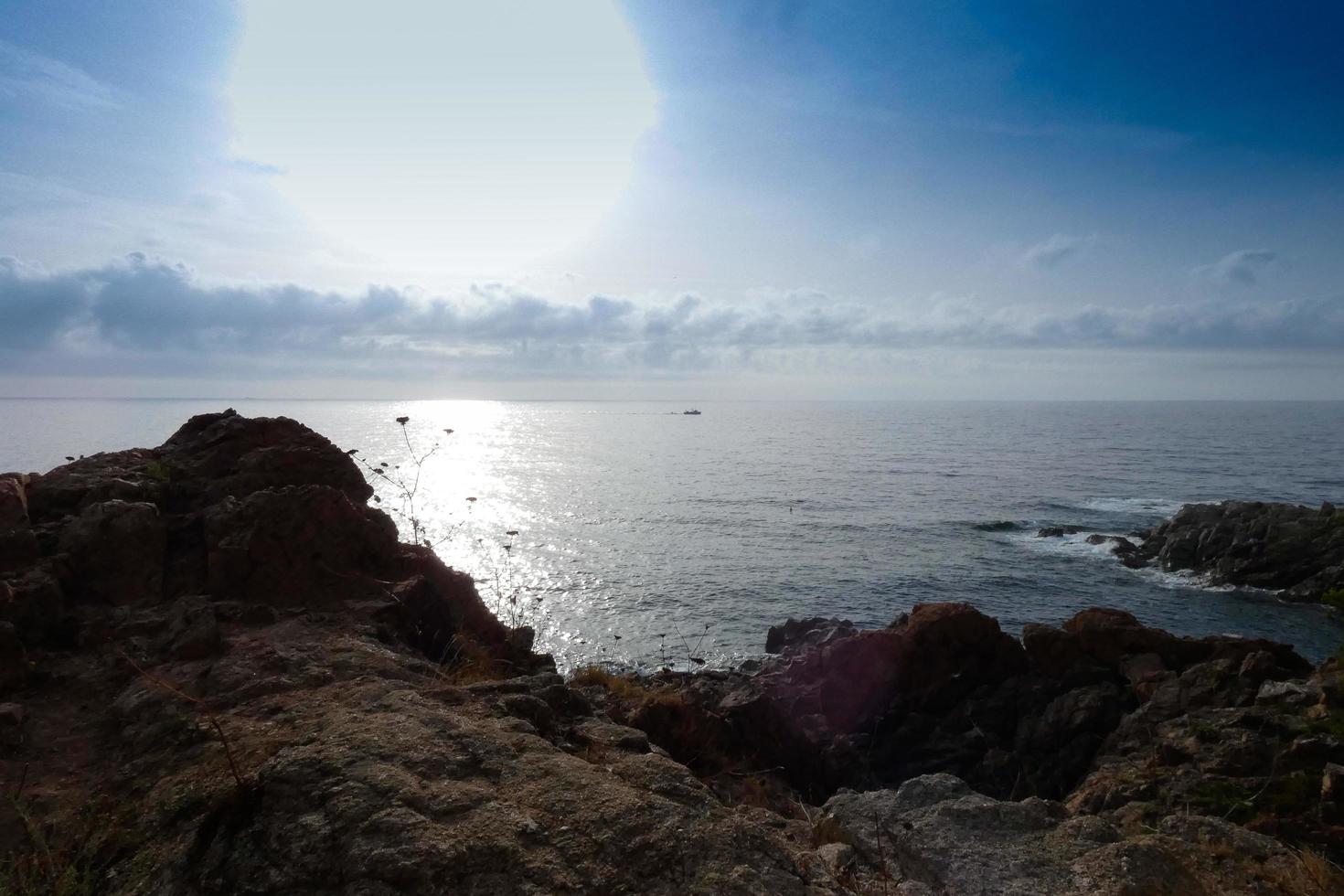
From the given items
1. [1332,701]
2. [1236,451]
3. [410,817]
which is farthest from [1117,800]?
[1236,451]

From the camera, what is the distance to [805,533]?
43.1 m

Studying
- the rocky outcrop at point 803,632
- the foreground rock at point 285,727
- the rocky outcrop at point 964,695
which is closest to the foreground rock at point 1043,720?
the rocky outcrop at point 964,695

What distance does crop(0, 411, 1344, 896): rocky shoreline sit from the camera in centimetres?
405

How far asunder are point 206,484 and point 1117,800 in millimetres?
13429

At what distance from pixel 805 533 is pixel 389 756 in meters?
39.7

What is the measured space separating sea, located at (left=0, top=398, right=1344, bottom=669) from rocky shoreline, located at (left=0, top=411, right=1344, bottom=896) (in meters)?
2.22

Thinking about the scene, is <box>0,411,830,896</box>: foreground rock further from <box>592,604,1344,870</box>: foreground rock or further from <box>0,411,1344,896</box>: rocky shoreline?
<box>592,604,1344,870</box>: foreground rock

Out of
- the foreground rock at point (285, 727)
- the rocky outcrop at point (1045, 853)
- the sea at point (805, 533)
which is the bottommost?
the sea at point (805, 533)

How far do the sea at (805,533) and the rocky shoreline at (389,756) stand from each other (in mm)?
2222

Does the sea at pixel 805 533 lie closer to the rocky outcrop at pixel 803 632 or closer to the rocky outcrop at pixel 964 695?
the rocky outcrop at pixel 803 632

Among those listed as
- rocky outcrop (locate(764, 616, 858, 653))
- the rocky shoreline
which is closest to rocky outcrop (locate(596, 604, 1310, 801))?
the rocky shoreline

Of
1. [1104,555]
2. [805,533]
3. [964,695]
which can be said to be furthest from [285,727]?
[1104,555]

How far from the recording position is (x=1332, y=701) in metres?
11.5

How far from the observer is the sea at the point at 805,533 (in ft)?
93.6
